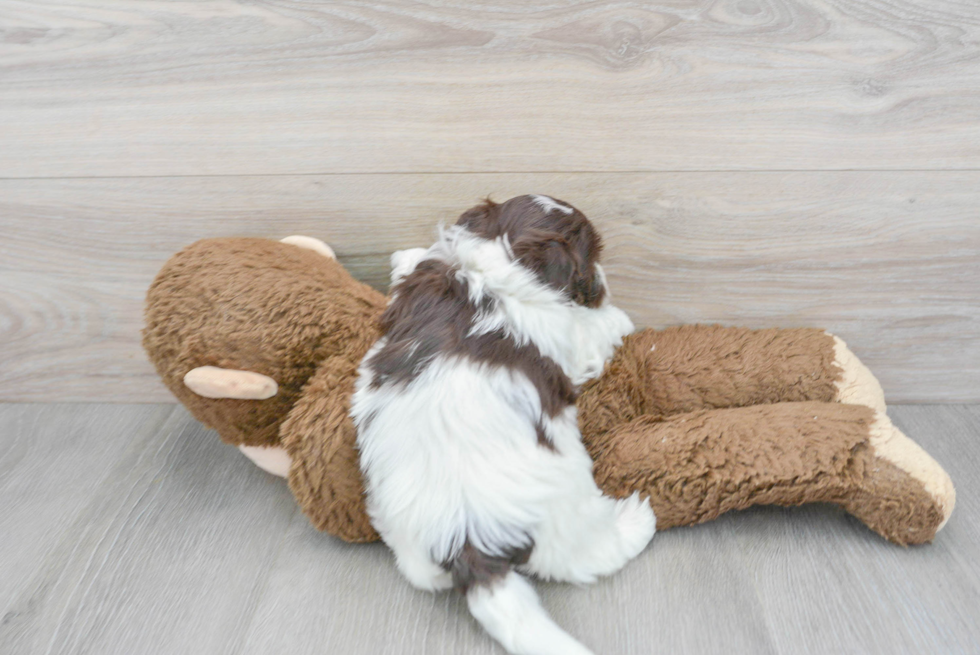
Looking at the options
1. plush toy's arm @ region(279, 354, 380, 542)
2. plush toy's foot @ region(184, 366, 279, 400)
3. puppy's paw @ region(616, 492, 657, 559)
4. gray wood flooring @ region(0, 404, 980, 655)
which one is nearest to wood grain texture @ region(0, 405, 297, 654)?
gray wood flooring @ region(0, 404, 980, 655)

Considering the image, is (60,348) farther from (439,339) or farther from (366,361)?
(439,339)

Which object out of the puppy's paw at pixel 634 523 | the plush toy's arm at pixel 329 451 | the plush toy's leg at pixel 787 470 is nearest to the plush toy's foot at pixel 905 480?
the plush toy's leg at pixel 787 470

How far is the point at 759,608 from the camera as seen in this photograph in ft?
2.64

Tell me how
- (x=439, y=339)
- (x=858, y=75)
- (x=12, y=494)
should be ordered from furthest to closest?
(x=12, y=494), (x=858, y=75), (x=439, y=339)

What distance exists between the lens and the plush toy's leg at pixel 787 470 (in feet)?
2.77

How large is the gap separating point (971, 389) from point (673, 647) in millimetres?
738

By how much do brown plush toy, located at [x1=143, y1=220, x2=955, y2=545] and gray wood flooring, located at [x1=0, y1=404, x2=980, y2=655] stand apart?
0.05 meters

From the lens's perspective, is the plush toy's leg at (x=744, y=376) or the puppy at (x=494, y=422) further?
the plush toy's leg at (x=744, y=376)

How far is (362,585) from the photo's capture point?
2.82 ft

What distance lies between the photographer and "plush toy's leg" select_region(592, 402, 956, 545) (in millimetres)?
844

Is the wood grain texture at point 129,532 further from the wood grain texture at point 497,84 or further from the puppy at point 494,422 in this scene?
the wood grain texture at point 497,84

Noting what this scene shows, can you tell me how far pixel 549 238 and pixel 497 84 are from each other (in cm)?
28

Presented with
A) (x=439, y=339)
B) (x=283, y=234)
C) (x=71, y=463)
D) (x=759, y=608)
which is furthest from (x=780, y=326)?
(x=71, y=463)

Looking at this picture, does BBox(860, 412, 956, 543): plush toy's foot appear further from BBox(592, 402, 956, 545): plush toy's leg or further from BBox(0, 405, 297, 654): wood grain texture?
BBox(0, 405, 297, 654): wood grain texture
